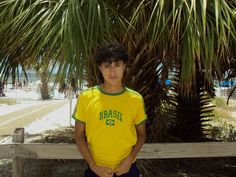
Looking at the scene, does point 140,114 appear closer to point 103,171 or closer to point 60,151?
point 103,171

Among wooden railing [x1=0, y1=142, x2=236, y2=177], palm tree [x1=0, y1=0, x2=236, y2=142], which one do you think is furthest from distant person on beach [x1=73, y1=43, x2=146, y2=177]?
wooden railing [x1=0, y1=142, x2=236, y2=177]

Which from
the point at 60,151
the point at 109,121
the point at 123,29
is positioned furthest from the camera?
the point at 123,29

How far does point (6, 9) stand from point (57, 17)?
32.1 inches

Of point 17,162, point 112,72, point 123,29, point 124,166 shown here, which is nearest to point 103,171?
point 124,166

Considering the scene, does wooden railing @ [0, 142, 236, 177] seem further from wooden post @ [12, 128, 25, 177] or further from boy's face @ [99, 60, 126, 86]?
boy's face @ [99, 60, 126, 86]

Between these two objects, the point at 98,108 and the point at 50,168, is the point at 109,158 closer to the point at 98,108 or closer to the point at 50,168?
the point at 98,108

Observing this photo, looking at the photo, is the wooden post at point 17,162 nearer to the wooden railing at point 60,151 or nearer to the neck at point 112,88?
the wooden railing at point 60,151

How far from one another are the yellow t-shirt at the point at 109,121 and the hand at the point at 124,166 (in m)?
0.02

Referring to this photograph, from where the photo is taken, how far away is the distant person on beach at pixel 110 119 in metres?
2.47

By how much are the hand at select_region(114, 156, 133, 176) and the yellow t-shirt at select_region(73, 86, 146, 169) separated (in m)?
0.02

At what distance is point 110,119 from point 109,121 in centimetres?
1

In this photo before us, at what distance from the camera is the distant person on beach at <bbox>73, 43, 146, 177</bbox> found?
247cm

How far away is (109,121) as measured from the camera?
2.46 m

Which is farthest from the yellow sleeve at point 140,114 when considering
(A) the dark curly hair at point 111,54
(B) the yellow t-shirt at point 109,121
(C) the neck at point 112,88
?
(A) the dark curly hair at point 111,54
